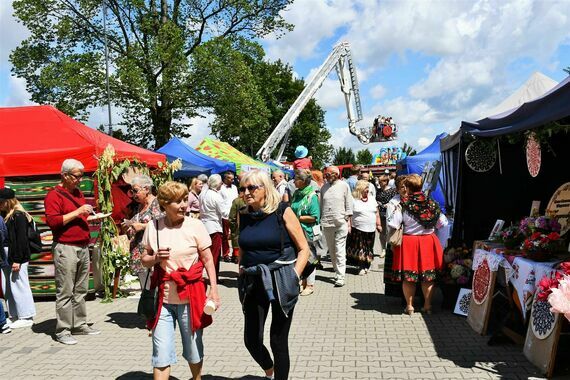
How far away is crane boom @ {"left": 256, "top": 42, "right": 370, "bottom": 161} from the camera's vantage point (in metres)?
33.5

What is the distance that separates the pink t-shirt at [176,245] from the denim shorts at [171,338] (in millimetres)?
84

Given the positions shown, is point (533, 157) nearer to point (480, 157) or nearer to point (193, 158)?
point (480, 157)

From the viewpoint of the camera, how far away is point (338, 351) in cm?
507

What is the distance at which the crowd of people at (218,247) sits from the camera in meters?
3.60

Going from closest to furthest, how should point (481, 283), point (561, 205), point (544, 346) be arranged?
point (544, 346), point (481, 283), point (561, 205)

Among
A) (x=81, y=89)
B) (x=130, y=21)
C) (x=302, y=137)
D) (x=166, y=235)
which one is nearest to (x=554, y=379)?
(x=166, y=235)

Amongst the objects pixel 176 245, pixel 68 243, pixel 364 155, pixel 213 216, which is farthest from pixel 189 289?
pixel 364 155

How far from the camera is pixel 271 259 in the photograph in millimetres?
3594

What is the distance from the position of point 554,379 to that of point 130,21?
77.9ft

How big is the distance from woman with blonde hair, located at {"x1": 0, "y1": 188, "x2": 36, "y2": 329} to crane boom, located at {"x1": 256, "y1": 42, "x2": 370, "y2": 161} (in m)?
27.1

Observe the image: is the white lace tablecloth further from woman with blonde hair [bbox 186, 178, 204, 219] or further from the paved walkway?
woman with blonde hair [bbox 186, 178, 204, 219]

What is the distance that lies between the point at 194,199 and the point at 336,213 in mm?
3349

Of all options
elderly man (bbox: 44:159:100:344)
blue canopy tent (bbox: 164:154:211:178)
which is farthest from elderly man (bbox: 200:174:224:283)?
blue canopy tent (bbox: 164:154:211:178)

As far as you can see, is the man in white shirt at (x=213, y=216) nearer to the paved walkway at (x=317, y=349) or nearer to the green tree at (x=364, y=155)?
the paved walkway at (x=317, y=349)
